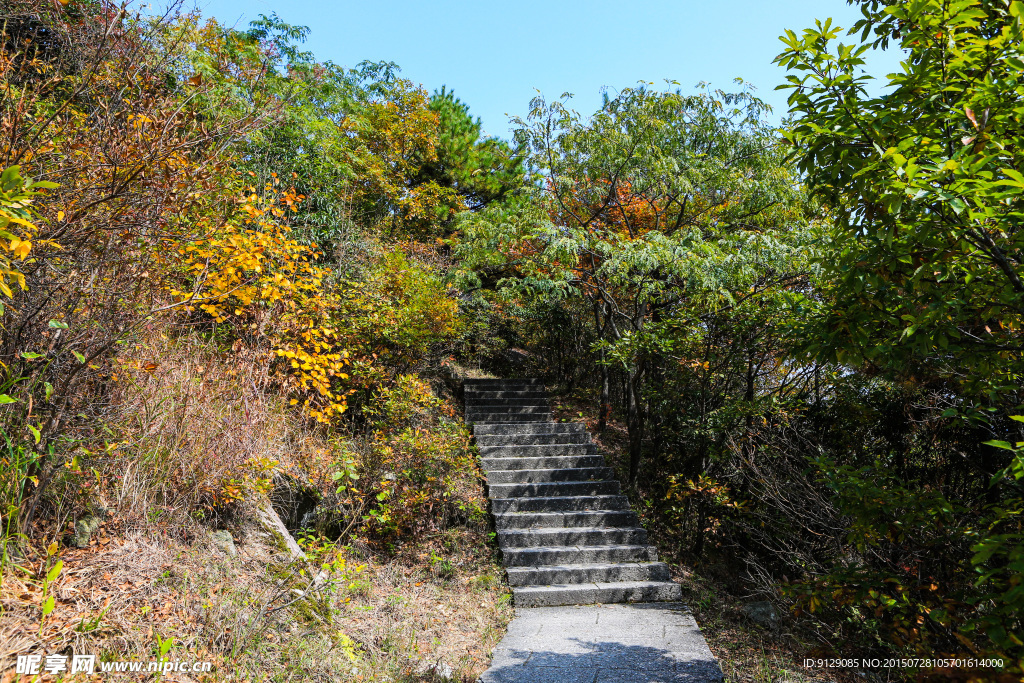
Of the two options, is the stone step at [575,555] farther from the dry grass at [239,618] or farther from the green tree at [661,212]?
the green tree at [661,212]

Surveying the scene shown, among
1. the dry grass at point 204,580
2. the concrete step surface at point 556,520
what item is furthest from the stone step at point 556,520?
the dry grass at point 204,580

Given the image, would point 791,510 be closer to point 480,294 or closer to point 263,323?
point 263,323

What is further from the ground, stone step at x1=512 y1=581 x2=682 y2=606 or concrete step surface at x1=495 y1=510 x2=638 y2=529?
concrete step surface at x1=495 y1=510 x2=638 y2=529

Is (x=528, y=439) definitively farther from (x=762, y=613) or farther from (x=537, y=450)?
(x=762, y=613)

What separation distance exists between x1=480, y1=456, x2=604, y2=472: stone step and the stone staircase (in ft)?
Answer: 0.05

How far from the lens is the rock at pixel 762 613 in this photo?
4.84 m

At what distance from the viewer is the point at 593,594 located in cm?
539

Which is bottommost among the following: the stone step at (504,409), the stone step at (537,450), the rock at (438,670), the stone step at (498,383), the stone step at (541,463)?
the rock at (438,670)

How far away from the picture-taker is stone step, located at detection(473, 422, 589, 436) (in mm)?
8128

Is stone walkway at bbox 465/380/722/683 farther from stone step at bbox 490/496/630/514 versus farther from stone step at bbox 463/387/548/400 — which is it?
stone step at bbox 463/387/548/400

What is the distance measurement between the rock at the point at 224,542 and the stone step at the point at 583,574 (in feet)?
8.93

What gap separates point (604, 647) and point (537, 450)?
361 centimetres

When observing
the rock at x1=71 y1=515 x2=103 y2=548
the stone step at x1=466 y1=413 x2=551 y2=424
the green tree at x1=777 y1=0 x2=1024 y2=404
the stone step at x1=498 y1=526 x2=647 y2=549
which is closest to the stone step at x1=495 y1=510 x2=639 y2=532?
the stone step at x1=498 y1=526 x2=647 y2=549

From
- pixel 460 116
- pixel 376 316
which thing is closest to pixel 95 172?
pixel 376 316
